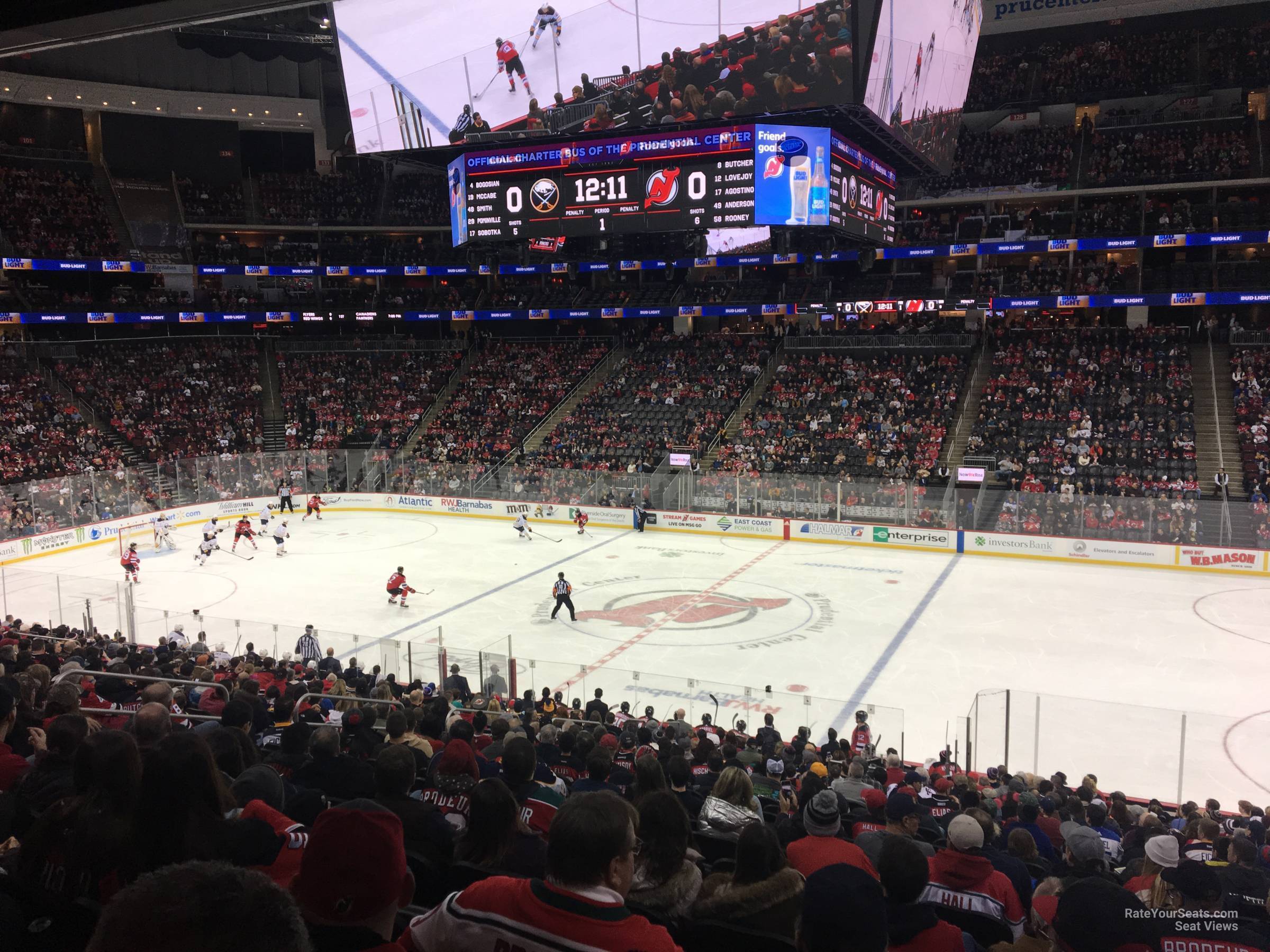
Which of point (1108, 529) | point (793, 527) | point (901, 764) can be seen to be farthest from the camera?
point (793, 527)

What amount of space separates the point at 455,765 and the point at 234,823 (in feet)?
4.93

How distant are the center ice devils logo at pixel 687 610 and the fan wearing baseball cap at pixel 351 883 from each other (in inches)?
696

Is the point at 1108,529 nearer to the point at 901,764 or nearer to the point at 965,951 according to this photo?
the point at 901,764

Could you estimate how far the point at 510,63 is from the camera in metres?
22.2

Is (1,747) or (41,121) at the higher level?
(41,121)

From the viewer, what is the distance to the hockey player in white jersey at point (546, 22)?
823 inches

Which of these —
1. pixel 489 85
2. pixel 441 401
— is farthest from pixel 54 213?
pixel 489 85

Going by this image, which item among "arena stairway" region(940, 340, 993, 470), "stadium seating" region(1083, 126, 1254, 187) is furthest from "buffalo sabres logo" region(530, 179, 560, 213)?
"stadium seating" region(1083, 126, 1254, 187)

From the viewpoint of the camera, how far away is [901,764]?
10.2 m

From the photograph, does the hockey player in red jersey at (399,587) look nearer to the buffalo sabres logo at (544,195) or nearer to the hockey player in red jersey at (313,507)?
the buffalo sabres logo at (544,195)

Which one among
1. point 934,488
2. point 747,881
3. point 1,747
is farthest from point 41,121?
point 747,881

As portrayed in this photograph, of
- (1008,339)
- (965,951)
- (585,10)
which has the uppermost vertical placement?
(585,10)

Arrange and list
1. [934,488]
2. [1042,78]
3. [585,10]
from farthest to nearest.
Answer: [1042,78]
[934,488]
[585,10]

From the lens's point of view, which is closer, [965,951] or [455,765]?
[965,951]
